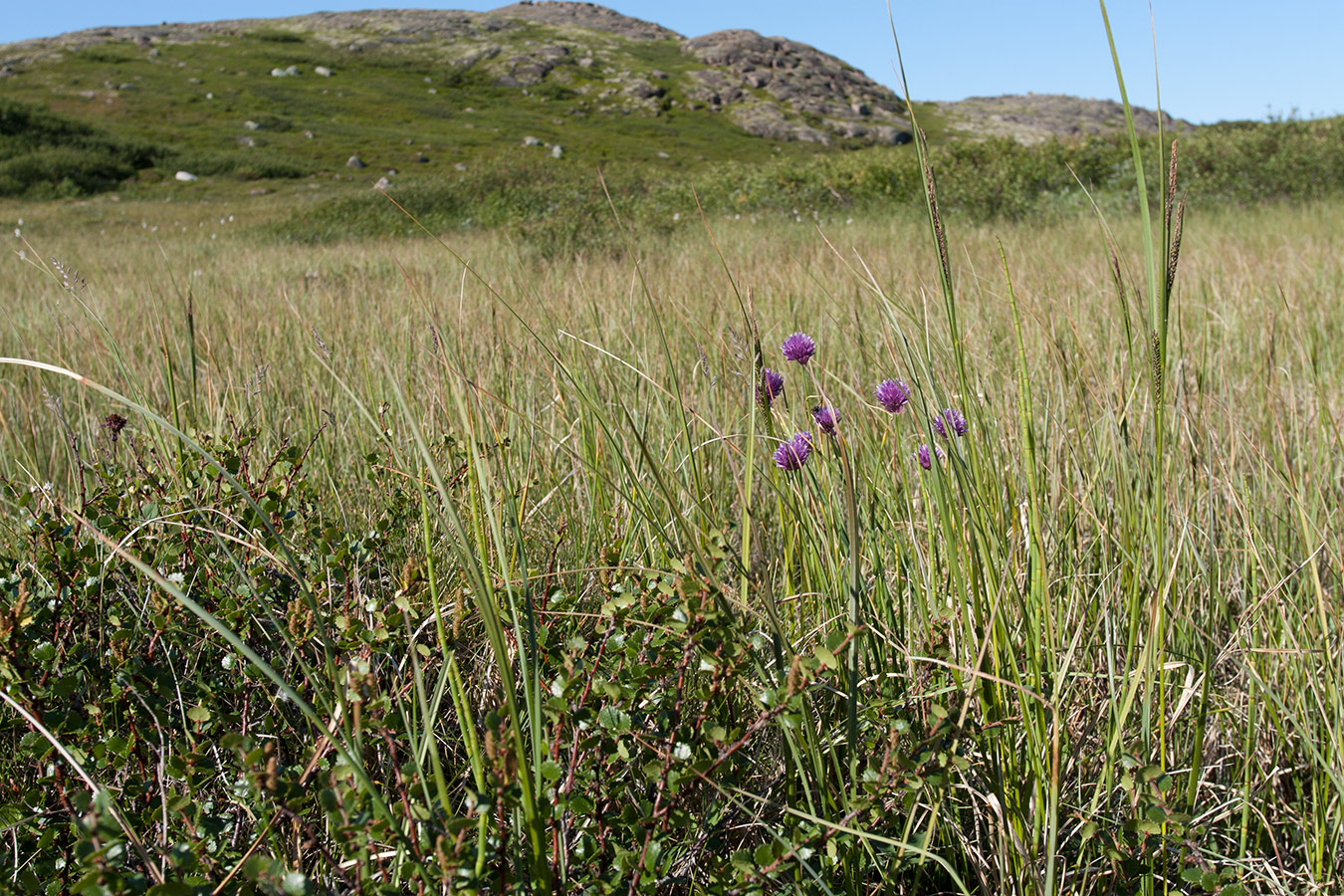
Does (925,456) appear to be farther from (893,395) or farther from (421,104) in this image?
(421,104)

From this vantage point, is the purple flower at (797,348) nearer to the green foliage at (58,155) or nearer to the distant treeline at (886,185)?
the distant treeline at (886,185)

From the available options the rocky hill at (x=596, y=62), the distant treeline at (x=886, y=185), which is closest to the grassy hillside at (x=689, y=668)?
the distant treeline at (x=886, y=185)

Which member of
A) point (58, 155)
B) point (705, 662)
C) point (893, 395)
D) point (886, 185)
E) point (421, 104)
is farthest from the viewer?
point (421, 104)

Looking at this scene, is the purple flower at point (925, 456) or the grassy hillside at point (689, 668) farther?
the purple flower at point (925, 456)

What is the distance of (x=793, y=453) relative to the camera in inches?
37.9

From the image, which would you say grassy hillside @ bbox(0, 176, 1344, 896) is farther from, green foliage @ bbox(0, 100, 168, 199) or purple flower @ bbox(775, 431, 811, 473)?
green foliage @ bbox(0, 100, 168, 199)

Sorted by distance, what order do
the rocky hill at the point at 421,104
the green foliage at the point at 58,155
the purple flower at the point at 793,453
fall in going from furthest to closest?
the rocky hill at the point at 421,104
the green foliage at the point at 58,155
the purple flower at the point at 793,453

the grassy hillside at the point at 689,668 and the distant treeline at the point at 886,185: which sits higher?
the distant treeline at the point at 886,185

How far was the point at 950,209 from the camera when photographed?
917 cm

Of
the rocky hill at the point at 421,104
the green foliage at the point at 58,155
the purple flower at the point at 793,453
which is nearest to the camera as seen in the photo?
the purple flower at the point at 793,453

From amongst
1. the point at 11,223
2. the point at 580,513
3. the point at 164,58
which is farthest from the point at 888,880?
the point at 164,58

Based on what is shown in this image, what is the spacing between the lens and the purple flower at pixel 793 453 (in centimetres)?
98

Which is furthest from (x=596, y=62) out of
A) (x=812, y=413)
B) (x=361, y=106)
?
(x=812, y=413)

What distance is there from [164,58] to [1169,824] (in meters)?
50.4
